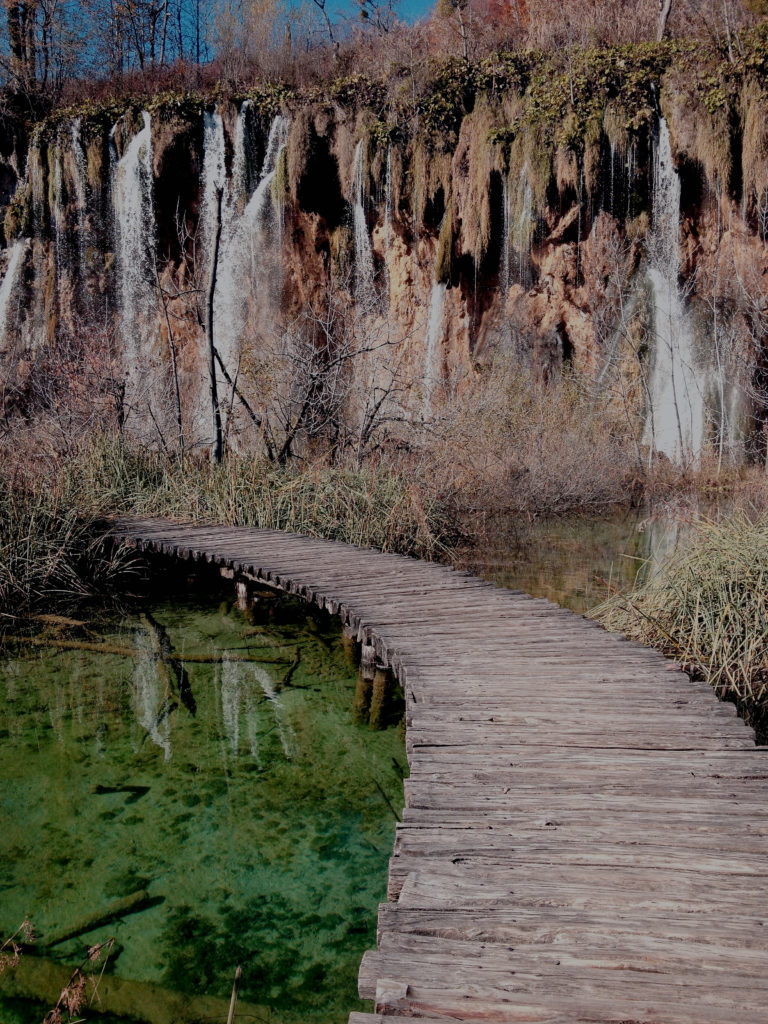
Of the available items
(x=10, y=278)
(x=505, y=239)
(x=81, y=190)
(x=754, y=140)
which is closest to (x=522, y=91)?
(x=505, y=239)

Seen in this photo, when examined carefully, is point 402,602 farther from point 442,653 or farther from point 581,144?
point 581,144

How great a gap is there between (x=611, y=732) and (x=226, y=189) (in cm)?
1828

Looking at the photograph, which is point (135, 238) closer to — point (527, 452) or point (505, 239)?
point (505, 239)

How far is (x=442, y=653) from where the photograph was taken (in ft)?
15.5

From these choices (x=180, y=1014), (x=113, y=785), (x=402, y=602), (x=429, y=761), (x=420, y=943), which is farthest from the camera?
(x=402, y=602)

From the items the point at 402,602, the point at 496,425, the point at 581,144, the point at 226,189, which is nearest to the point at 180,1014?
the point at 402,602

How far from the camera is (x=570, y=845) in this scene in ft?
8.68

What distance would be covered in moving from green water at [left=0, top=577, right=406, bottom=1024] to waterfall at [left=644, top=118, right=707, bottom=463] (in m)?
12.4

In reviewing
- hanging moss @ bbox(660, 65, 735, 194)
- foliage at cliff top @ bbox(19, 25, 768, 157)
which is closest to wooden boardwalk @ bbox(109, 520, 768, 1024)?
hanging moss @ bbox(660, 65, 735, 194)

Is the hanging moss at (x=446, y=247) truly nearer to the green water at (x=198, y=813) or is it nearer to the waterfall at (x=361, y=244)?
the waterfall at (x=361, y=244)

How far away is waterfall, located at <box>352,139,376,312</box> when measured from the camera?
1877 centimetres

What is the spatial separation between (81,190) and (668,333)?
42.8 feet

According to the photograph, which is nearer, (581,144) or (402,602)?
(402,602)

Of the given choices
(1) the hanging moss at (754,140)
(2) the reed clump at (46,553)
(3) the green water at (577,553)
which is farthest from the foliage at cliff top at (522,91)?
(2) the reed clump at (46,553)
